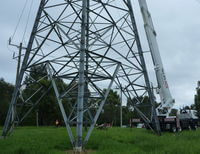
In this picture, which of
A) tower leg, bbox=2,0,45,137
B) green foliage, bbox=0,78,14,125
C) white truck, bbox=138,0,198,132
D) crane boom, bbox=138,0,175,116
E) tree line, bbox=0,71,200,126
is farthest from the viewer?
green foliage, bbox=0,78,14,125

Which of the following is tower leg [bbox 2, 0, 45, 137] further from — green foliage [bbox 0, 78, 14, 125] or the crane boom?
green foliage [bbox 0, 78, 14, 125]

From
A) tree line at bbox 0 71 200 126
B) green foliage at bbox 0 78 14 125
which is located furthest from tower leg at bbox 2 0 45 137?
green foliage at bbox 0 78 14 125

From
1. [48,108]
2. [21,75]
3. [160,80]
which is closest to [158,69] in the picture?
[160,80]

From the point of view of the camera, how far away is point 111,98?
179 feet

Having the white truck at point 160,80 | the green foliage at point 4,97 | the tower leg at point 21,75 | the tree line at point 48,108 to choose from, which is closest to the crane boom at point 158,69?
the white truck at point 160,80

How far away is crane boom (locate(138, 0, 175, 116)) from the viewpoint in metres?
17.5

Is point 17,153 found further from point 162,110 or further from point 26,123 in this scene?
point 26,123

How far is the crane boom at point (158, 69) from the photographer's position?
17.5 metres

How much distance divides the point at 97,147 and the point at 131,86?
16.7 feet

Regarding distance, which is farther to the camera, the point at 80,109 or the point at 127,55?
the point at 127,55

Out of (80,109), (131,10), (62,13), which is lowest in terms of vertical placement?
(80,109)

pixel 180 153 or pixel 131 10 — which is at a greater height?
pixel 131 10

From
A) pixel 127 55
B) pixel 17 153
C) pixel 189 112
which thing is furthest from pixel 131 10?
pixel 189 112

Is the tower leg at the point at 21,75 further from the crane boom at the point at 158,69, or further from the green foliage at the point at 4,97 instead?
the green foliage at the point at 4,97
